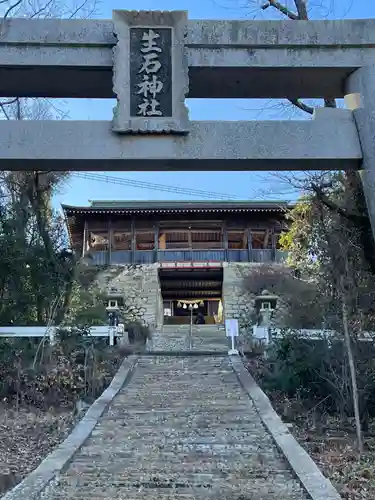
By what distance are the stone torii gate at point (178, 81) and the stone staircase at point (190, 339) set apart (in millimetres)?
11572

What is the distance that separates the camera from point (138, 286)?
2764 centimetres

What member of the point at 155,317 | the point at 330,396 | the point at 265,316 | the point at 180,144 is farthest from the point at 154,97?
the point at 155,317

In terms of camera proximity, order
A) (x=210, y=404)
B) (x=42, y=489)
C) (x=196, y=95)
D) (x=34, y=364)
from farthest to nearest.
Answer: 1. (x=34, y=364)
2. (x=210, y=404)
3. (x=196, y=95)
4. (x=42, y=489)

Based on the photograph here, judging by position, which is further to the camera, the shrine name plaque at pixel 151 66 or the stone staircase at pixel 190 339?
the stone staircase at pixel 190 339

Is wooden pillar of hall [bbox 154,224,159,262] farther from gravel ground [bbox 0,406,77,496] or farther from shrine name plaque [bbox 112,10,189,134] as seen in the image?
shrine name plaque [bbox 112,10,189,134]

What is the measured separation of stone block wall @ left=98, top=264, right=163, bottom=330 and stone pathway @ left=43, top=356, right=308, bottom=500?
1528 centimetres

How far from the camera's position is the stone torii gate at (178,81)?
6.29 meters

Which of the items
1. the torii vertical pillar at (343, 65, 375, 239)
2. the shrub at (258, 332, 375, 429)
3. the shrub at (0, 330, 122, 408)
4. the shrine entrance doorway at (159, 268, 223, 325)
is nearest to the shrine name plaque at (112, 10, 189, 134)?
the torii vertical pillar at (343, 65, 375, 239)

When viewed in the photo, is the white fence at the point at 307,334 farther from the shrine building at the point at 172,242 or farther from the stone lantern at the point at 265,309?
the shrine building at the point at 172,242

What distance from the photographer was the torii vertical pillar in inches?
248

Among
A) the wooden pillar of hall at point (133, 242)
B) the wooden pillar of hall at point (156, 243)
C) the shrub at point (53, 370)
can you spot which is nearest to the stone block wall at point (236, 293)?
the wooden pillar of hall at point (156, 243)

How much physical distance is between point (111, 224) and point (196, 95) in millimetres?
22403

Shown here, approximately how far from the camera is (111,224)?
96.3ft

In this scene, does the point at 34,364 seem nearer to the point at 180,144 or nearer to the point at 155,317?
the point at 180,144
